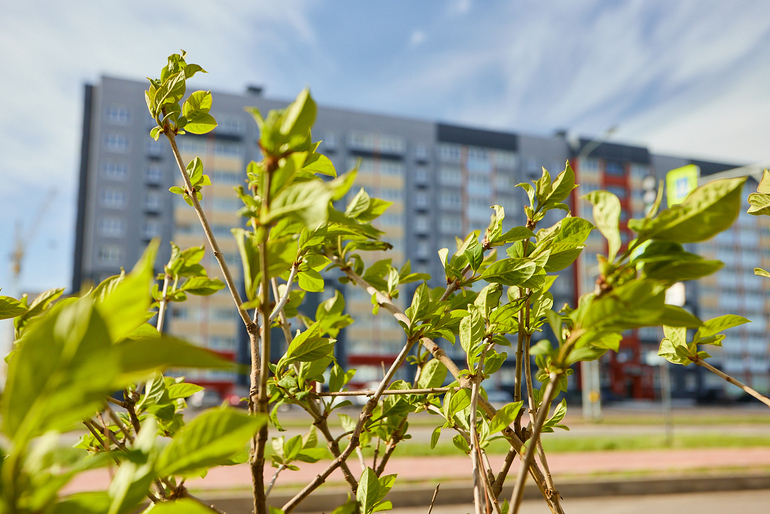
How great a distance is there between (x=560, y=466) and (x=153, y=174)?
88.9ft

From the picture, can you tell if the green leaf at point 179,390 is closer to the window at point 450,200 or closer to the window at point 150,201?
the window at point 150,201

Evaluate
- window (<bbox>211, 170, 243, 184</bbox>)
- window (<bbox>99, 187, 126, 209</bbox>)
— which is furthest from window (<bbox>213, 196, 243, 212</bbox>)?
window (<bbox>99, 187, 126, 209</bbox>)

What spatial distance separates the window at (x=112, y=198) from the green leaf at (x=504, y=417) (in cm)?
3118

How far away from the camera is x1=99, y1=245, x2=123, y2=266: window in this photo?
90.1ft

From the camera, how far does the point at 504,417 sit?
64 centimetres

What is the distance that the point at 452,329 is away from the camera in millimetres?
803

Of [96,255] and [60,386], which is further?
[96,255]

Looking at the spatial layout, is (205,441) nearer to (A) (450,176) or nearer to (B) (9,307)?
(B) (9,307)

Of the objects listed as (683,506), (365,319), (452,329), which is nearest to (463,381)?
(452,329)

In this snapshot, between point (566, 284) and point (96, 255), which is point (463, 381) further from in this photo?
point (566, 284)

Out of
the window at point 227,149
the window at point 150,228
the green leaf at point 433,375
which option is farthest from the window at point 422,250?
the green leaf at point 433,375

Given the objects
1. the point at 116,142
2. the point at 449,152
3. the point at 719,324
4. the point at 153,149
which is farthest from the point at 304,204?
the point at 449,152

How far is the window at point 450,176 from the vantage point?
33.1 metres

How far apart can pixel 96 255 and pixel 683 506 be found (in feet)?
93.3
